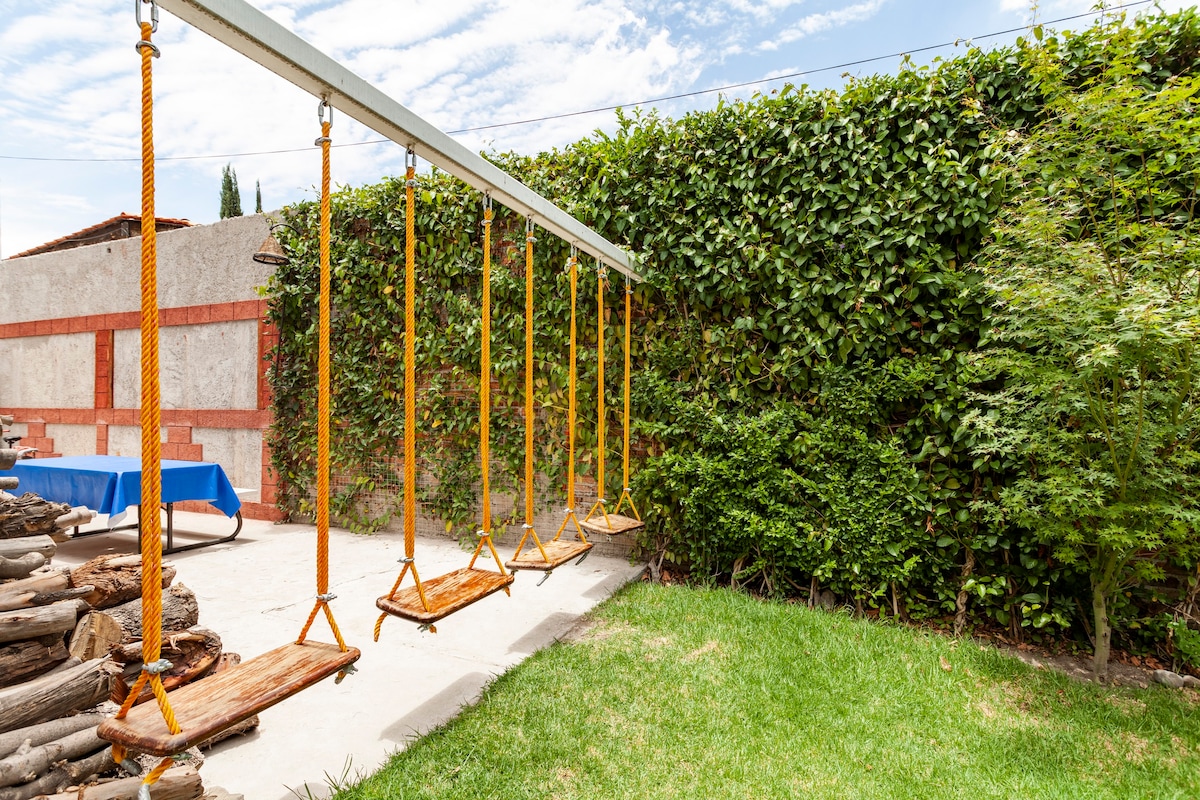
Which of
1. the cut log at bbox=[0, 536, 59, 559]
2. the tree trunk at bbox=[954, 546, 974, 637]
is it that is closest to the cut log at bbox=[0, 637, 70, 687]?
the cut log at bbox=[0, 536, 59, 559]

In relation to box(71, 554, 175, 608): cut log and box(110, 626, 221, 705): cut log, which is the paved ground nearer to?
box(110, 626, 221, 705): cut log

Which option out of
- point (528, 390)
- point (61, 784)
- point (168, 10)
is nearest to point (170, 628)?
point (61, 784)

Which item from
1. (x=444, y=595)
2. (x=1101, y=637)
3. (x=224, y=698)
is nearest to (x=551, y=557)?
(x=444, y=595)

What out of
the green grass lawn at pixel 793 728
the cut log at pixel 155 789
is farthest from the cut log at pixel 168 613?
the green grass lawn at pixel 793 728

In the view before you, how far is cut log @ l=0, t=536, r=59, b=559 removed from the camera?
2096 millimetres

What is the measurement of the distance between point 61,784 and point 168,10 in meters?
2.12

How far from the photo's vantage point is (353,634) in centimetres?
341

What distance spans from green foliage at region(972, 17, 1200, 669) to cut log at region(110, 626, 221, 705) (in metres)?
3.83

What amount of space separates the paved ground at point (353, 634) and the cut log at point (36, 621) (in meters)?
0.72

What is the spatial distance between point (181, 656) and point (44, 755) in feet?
2.70

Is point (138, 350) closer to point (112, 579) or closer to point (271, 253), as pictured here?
point (271, 253)

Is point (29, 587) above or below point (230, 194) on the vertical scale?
below

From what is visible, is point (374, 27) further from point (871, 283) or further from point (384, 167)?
point (871, 283)

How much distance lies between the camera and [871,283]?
3805 mm
